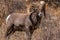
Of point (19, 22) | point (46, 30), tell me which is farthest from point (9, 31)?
point (46, 30)

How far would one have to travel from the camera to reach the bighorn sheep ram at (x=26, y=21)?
8.71m

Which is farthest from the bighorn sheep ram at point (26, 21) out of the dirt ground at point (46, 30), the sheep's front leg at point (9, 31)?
the dirt ground at point (46, 30)

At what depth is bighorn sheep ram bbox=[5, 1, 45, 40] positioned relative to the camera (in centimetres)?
871

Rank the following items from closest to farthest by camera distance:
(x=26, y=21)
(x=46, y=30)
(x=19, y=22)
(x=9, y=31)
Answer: (x=26, y=21), (x=19, y=22), (x=9, y=31), (x=46, y=30)

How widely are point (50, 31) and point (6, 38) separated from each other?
1.58 meters

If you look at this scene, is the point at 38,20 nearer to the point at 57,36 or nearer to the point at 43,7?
the point at 43,7

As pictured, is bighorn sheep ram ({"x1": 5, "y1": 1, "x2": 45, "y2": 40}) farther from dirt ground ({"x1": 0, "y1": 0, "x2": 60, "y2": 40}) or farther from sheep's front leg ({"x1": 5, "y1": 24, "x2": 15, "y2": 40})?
dirt ground ({"x1": 0, "y1": 0, "x2": 60, "y2": 40})

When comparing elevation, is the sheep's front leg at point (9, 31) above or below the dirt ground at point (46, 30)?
above

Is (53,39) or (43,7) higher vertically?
(43,7)

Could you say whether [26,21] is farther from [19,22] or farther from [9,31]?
[9,31]

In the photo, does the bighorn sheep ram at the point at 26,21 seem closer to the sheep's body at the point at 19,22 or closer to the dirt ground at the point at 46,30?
the sheep's body at the point at 19,22

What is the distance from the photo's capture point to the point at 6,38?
948 centimetres

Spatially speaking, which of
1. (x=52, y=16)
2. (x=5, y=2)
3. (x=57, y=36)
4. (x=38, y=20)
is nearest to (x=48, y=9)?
(x=52, y=16)

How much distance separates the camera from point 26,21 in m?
8.87
